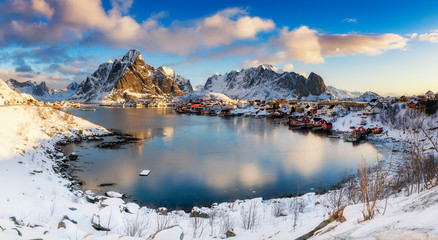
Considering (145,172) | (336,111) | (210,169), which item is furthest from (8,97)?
(336,111)

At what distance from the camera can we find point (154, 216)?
10.3 m

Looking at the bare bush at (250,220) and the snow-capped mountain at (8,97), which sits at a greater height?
the snow-capped mountain at (8,97)

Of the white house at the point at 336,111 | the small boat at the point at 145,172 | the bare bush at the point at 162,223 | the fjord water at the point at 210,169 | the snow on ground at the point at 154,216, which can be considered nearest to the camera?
the snow on ground at the point at 154,216

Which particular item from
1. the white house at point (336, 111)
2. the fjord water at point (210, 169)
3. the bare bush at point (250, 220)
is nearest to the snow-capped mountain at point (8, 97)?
the fjord water at point (210, 169)

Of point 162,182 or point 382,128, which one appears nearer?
point 162,182

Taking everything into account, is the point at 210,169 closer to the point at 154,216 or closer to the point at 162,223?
the point at 154,216

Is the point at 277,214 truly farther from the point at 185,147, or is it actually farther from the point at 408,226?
the point at 185,147

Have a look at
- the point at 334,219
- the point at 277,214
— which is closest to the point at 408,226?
the point at 334,219

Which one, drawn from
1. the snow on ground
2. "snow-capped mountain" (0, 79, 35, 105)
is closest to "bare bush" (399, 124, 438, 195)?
the snow on ground

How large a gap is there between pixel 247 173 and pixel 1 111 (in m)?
24.8

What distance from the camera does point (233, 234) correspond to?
6.73 metres

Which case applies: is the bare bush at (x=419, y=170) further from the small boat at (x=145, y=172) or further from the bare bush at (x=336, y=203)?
the small boat at (x=145, y=172)

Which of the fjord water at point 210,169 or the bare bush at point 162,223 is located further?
→ the fjord water at point 210,169

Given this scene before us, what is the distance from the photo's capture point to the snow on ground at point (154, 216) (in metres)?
2.74
